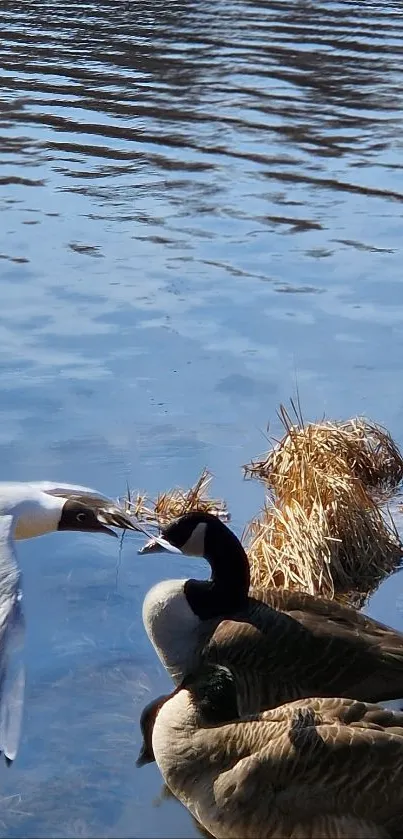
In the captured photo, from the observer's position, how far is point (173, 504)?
26.2 ft

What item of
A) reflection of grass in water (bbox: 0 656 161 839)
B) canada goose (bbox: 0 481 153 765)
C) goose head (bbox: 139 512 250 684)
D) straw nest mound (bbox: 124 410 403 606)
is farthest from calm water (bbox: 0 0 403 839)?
canada goose (bbox: 0 481 153 765)

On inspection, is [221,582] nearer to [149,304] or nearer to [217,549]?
[217,549]

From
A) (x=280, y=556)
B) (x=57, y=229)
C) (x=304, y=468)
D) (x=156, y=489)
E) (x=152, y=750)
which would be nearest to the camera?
(x=152, y=750)

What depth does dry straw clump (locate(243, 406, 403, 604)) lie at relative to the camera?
721cm

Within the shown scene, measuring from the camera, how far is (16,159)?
16.0 m

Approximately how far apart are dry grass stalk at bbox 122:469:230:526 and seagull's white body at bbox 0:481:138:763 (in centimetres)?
186

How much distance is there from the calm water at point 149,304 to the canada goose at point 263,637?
53cm

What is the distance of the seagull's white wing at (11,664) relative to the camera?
168 inches

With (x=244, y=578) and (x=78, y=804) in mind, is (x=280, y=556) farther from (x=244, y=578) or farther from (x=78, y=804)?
(x=78, y=804)

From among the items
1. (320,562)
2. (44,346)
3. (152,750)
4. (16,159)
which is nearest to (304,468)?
(320,562)

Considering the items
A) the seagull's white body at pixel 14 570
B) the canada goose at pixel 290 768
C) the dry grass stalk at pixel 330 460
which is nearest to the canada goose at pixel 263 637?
the canada goose at pixel 290 768

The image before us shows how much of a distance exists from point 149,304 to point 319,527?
14.8 ft

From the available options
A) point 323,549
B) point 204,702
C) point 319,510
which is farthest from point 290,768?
point 319,510

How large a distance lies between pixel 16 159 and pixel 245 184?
107 inches
